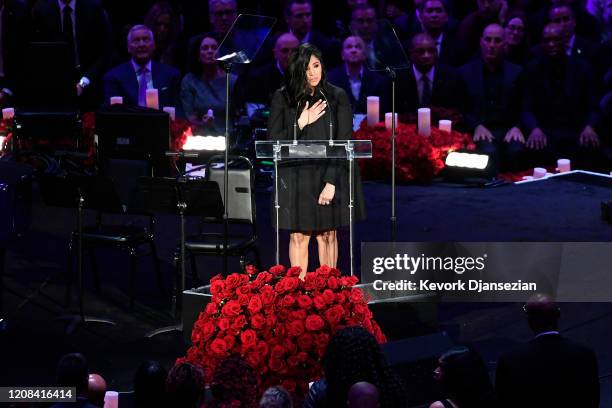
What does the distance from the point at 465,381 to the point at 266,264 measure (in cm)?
346

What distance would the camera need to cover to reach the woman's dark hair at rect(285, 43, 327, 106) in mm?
7195

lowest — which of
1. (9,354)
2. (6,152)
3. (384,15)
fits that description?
(9,354)

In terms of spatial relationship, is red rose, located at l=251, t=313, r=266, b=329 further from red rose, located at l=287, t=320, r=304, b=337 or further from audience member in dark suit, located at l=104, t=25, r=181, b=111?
audience member in dark suit, located at l=104, t=25, r=181, b=111

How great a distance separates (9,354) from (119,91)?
4.69 metres

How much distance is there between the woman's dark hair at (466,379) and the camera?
5.27 metres

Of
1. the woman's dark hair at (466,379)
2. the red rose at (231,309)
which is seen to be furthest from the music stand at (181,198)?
the woman's dark hair at (466,379)

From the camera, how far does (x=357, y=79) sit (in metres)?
11.8

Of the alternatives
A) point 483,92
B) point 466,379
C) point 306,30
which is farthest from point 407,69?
point 466,379

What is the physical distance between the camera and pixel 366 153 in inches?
273

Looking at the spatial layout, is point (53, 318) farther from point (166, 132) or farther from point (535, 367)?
point (535, 367)

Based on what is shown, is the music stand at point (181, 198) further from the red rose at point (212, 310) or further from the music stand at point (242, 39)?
the red rose at point (212, 310)

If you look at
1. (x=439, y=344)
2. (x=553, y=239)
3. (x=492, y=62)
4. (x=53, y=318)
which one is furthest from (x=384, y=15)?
(x=439, y=344)

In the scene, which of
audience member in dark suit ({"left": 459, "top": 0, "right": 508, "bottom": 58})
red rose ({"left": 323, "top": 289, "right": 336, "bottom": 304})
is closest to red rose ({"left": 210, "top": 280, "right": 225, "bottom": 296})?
red rose ({"left": 323, "top": 289, "right": 336, "bottom": 304})

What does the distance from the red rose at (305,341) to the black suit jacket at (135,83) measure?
5.89 m
